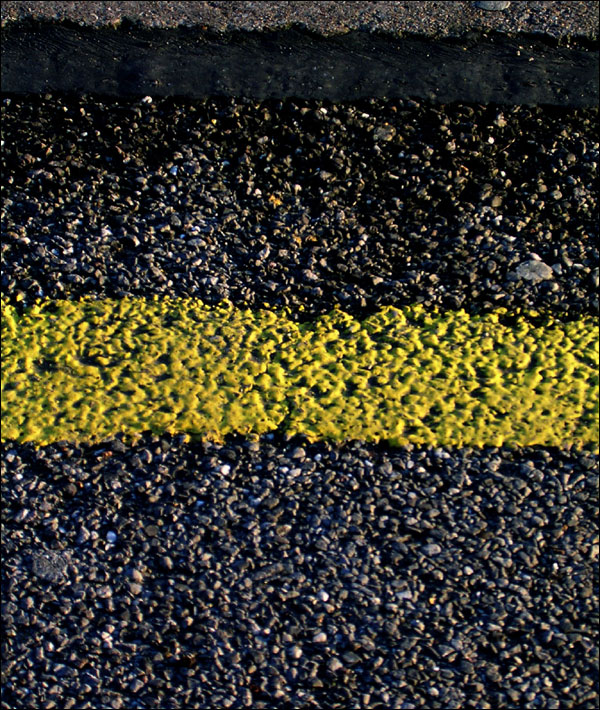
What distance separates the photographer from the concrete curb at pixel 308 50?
11.8 feet

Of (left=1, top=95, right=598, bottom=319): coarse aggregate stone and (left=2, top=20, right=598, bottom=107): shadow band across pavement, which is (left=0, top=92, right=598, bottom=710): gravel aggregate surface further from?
(left=2, top=20, right=598, bottom=107): shadow band across pavement

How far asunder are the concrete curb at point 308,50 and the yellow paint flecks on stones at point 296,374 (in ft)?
3.91

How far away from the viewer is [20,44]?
387 centimetres

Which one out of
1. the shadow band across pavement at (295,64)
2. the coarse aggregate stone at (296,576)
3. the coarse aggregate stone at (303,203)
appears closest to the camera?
the coarse aggregate stone at (296,576)

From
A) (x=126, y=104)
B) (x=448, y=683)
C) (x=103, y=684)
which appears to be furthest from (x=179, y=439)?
(x=126, y=104)

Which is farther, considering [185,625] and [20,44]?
[20,44]

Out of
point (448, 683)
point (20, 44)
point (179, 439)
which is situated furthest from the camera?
point (20, 44)

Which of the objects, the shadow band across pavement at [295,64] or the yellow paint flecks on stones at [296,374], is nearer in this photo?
the yellow paint flecks on stones at [296,374]

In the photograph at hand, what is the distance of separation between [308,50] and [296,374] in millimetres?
1799

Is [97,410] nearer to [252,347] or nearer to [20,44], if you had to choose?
[252,347]

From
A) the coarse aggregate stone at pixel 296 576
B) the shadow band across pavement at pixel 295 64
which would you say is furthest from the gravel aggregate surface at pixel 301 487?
the shadow band across pavement at pixel 295 64

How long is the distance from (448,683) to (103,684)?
0.83 metres

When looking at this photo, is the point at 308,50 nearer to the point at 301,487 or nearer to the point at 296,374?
the point at 296,374

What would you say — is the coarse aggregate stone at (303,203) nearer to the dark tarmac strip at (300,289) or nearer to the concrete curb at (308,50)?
the dark tarmac strip at (300,289)
